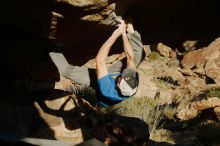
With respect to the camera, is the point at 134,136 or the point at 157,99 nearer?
the point at 134,136

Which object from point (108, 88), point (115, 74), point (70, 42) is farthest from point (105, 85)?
point (70, 42)

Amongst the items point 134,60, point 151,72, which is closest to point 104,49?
point 134,60

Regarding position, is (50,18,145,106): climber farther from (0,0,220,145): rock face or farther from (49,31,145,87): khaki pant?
(0,0,220,145): rock face

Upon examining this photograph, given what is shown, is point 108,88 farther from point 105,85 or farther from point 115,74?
point 115,74

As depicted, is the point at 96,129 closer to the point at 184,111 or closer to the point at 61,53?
the point at 61,53

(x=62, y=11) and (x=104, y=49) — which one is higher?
(x=62, y=11)

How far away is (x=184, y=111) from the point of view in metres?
9.73

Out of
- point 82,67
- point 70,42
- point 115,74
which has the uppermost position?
point 70,42

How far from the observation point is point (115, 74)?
5969 mm

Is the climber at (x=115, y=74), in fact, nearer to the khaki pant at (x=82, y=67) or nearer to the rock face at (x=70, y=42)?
the khaki pant at (x=82, y=67)

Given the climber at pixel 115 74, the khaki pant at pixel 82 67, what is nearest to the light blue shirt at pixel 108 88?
the climber at pixel 115 74

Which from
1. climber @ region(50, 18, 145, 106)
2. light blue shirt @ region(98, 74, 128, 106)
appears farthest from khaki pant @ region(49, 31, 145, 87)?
light blue shirt @ region(98, 74, 128, 106)

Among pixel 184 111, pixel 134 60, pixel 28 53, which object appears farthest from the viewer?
pixel 184 111

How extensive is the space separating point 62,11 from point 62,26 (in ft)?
0.92
